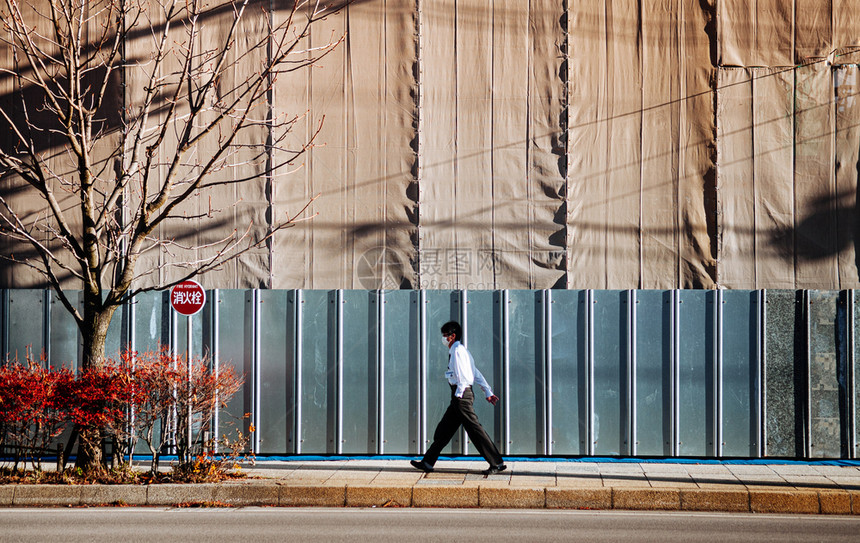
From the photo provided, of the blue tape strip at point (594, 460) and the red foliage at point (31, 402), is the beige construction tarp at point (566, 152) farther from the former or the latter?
the red foliage at point (31, 402)

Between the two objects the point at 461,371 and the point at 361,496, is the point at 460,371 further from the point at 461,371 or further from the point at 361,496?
the point at 361,496

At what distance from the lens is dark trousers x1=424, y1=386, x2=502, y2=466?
10508 millimetres

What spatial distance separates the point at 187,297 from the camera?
10984mm

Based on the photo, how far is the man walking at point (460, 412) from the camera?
1052 cm

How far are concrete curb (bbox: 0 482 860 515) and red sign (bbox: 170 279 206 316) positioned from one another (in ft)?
7.24

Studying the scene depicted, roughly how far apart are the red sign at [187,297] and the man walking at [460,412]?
290 centimetres

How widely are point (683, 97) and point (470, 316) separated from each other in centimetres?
398

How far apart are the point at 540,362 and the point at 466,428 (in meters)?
1.67

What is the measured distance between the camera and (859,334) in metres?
11.6

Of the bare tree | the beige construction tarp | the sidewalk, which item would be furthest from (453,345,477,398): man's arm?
the bare tree

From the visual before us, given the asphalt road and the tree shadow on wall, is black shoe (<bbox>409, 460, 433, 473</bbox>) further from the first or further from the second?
the tree shadow on wall

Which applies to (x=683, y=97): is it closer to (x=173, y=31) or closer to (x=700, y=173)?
(x=700, y=173)

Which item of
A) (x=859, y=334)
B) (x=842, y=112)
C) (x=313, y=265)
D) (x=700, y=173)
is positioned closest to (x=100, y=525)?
(x=313, y=265)

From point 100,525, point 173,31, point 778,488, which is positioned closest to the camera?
point 100,525
